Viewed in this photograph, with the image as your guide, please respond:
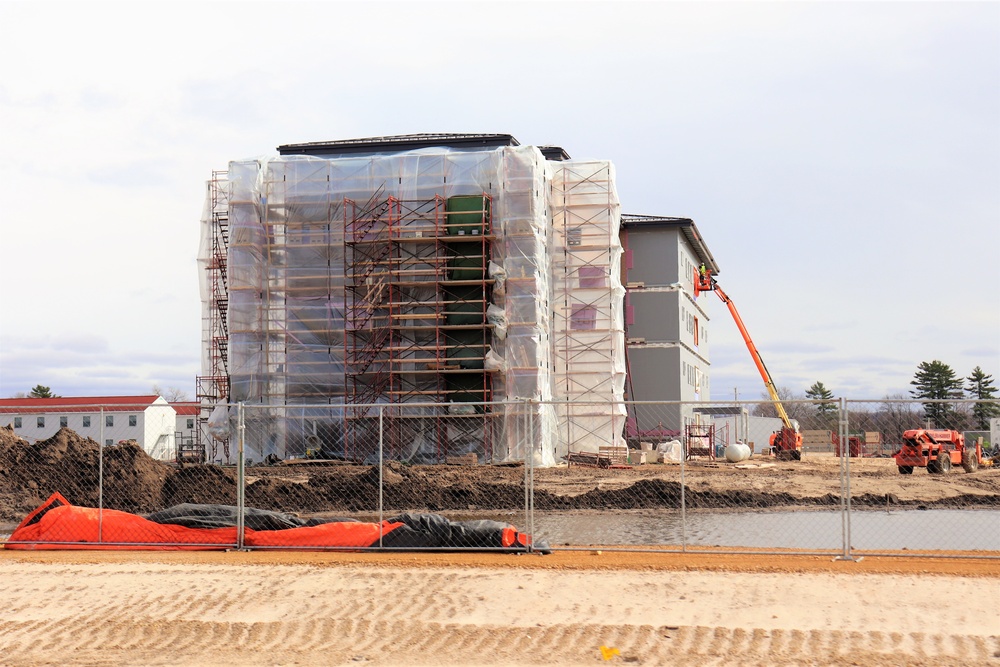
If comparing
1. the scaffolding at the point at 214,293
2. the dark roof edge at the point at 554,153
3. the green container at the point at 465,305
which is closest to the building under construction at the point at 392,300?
the green container at the point at 465,305

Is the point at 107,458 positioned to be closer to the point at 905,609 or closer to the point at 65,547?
the point at 65,547

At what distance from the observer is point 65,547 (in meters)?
16.4

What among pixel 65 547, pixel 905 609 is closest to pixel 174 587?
pixel 65 547

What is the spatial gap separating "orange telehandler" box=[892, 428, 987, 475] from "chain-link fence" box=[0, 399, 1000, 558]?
3.0 inches

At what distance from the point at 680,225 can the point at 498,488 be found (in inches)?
1348

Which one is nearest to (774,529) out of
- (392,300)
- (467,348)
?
(467,348)

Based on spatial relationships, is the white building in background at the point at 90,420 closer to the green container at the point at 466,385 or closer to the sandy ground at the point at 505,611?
the green container at the point at 466,385

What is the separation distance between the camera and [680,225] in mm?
61125

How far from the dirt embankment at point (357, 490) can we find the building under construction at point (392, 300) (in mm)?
8950

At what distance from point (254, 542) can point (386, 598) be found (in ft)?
14.1

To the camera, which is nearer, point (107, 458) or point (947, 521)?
point (947, 521)

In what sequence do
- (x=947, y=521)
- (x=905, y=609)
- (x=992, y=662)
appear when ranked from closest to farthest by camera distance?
(x=992, y=662) → (x=905, y=609) → (x=947, y=521)

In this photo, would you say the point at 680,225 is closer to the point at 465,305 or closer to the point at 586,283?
the point at 586,283

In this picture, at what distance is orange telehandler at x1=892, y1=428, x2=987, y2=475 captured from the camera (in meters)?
35.4
